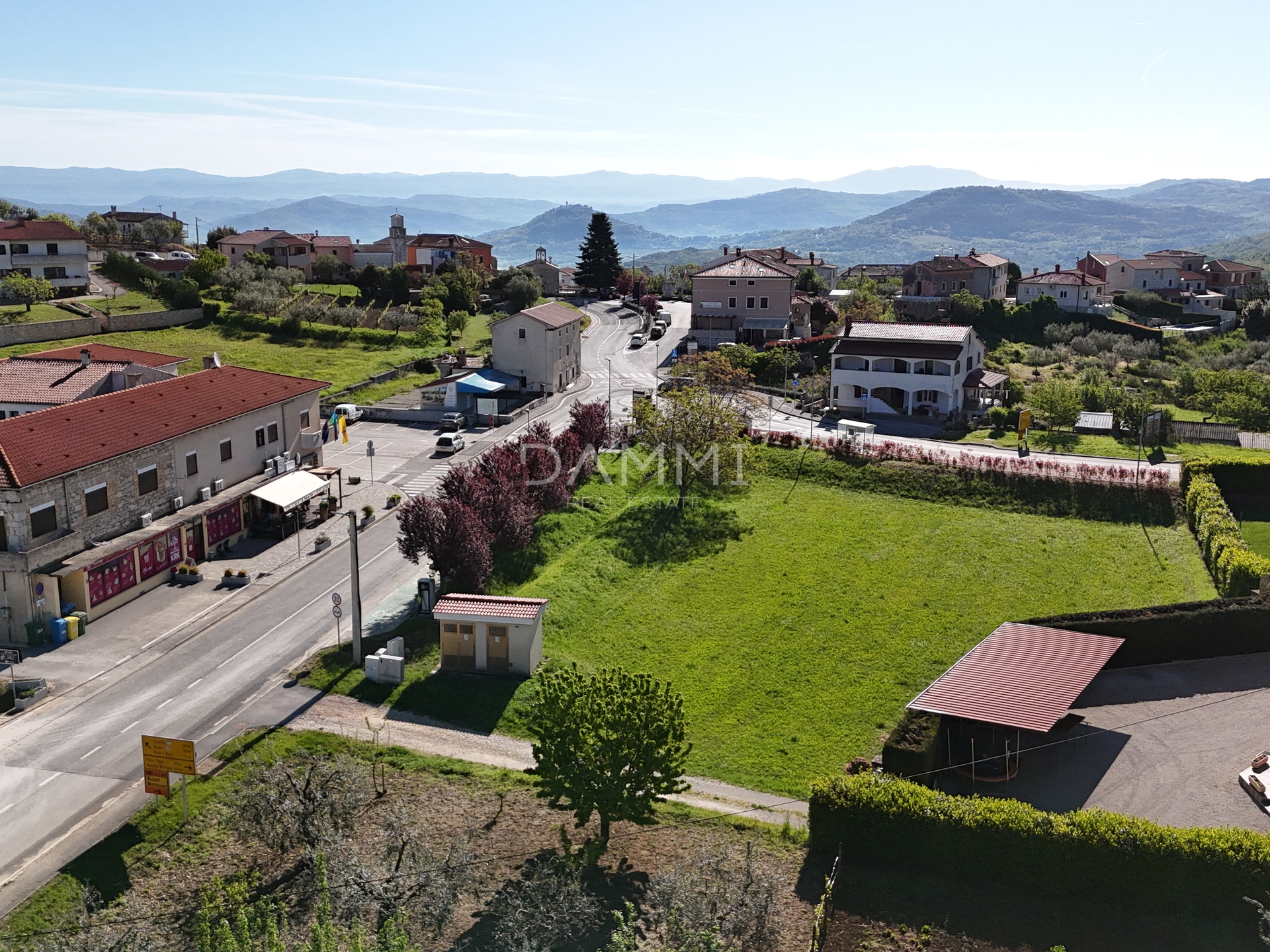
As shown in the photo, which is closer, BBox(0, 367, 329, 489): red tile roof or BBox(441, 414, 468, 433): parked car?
BBox(0, 367, 329, 489): red tile roof

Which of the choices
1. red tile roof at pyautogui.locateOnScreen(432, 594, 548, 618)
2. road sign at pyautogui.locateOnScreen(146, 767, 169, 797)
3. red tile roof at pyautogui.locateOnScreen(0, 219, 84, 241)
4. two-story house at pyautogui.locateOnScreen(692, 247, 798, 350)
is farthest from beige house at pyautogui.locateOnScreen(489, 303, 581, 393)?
road sign at pyautogui.locateOnScreen(146, 767, 169, 797)

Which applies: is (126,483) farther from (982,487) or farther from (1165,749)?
(982,487)

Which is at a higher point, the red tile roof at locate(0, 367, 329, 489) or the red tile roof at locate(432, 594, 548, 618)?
the red tile roof at locate(0, 367, 329, 489)

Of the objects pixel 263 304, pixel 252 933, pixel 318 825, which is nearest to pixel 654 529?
pixel 318 825

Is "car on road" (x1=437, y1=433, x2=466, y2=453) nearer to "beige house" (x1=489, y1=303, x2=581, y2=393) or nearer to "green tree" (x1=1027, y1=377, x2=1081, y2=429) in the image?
"beige house" (x1=489, y1=303, x2=581, y2=393)

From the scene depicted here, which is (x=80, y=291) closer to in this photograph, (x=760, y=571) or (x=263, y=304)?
(x=263, y=304)

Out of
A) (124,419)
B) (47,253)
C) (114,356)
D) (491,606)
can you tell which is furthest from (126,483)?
(47,253)

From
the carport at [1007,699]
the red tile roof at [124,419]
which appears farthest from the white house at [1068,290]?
the carport at [1007,699]
